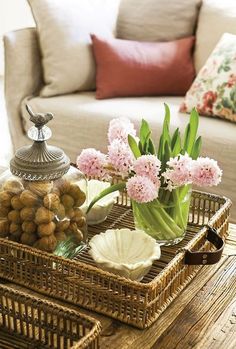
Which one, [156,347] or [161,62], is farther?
[161,62]

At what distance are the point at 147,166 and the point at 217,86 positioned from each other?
Answer: 4.31 feet

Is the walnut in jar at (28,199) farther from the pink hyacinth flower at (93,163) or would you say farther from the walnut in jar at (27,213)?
the pink hyacinth flower at (93,163)

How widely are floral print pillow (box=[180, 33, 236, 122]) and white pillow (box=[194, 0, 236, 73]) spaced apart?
151 millimetres

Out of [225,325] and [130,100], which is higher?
[225,325]

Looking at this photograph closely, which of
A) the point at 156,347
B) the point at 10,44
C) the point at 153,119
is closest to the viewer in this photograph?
the point at 156,347

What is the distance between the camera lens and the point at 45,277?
130 centimetres

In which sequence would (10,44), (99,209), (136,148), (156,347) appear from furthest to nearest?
(10,44) → (99,209) → (136,148) → (156,347)

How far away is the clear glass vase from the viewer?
142 centimetres

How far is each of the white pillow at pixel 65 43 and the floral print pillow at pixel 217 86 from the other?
1.74 ft

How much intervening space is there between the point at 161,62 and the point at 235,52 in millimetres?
381

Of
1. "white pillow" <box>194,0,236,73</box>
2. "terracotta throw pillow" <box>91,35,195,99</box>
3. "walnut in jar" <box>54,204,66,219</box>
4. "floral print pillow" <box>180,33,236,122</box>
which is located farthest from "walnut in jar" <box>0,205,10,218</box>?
"white pillow" <box>194,0,236,73</box>

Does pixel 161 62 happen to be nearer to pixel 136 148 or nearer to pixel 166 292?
pixel 136 148

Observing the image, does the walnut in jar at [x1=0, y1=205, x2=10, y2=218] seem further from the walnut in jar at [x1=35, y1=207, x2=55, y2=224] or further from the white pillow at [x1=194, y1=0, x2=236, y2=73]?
the white pillow at [x1=194, y1=0, x2=236, y2=73]

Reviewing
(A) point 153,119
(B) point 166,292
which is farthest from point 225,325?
(A) point 153,119
